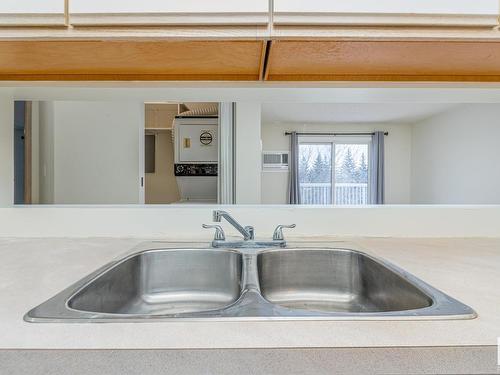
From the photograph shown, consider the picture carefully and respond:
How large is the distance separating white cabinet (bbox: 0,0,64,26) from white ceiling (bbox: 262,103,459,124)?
12.2ft

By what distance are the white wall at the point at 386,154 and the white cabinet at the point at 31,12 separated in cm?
548

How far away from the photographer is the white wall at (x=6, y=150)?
114cm

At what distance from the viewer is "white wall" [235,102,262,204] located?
8.29 ft

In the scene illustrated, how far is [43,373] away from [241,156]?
7.28ft

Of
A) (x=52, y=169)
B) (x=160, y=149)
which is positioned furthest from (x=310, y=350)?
(x=160, y=149)

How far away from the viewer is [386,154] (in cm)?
633

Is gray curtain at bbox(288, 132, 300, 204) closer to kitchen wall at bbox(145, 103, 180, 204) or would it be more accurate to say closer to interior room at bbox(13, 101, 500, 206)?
interior room at bbox(13, 101, 500, 206)

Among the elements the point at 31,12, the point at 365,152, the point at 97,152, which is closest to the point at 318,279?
the point at 31,12

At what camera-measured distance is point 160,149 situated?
4.63 metres

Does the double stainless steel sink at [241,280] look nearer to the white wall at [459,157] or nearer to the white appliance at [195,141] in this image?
the white appliance at [195,141]

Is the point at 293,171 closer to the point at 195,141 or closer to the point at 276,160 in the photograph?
the point at 276,160

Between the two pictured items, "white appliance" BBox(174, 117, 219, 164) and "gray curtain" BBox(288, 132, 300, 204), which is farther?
"gray curtain" BBox(288, 132, 300, 204)
